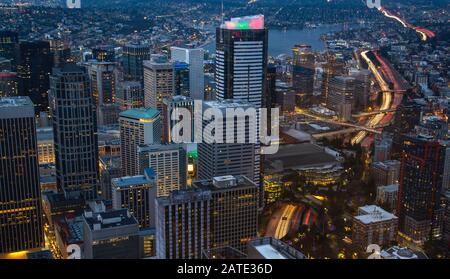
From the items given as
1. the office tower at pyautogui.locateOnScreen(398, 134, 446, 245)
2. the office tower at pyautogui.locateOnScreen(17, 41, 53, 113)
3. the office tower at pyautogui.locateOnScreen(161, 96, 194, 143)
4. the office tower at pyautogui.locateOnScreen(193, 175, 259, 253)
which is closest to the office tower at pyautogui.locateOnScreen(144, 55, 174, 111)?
the office tower at pyautogui.locateOnScreen(161, 96, 194, 143)

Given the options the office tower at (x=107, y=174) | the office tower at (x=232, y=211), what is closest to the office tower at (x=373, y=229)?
the office tower at (x=232, y=211)

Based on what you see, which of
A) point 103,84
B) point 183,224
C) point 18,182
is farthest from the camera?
point 103,84

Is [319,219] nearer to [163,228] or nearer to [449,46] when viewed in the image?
[163,228]

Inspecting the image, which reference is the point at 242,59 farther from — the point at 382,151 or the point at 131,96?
the point at 131,96

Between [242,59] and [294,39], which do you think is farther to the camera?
[294,39]

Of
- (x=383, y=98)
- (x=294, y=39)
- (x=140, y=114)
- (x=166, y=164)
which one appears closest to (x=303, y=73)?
(x=294, y=39)

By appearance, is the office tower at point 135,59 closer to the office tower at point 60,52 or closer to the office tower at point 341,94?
the office tower at point 60,52
